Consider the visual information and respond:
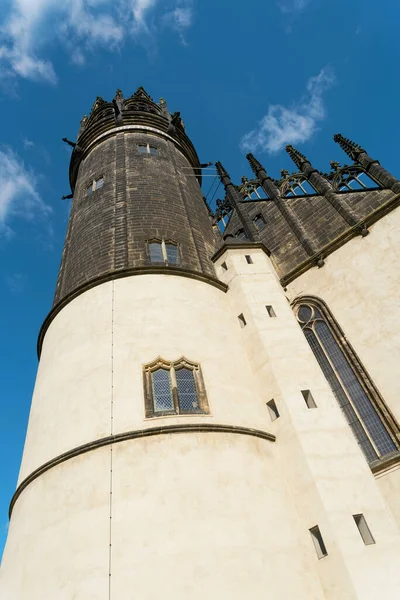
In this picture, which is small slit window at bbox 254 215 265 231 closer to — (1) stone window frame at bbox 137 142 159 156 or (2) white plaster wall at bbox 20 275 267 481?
(2) white plaster wall at bbox 20 275 267 481

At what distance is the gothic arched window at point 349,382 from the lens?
9367 mm

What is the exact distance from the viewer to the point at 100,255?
42.7ft

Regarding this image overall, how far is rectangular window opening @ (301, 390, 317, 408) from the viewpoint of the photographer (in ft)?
29.9

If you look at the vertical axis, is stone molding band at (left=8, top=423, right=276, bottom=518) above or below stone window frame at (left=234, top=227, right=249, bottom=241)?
below

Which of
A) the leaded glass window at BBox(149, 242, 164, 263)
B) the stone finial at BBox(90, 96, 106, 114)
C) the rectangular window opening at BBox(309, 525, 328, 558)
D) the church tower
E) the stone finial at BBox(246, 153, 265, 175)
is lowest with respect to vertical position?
the rectangular window opening at BBox(309, 525, 328, 558)

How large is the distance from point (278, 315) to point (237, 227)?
6614 mm

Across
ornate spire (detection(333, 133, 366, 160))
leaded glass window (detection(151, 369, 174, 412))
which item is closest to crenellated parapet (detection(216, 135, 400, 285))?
ornate spire (detection(333, 133, 366, 160))

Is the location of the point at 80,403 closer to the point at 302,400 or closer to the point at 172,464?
the point at 172,464

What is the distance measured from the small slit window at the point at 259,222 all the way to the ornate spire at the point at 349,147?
14.3 ft

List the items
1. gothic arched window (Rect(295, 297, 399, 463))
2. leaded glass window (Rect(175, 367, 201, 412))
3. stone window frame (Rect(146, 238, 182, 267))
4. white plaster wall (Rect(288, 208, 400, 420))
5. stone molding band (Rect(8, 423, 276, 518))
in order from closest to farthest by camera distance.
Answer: stone molding band (Rect(8, 423, 276, 518)) < leaded glass window (Rect(175, 367, 201, 412)) < gothic arched window (Rect(295, 297, 399, 463)) < white plaster wall (Rect(288, 208, 400, 420)) < stone window frame (Rect(146, 238, 182, 267))

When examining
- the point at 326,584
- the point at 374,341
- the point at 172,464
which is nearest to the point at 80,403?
the point at 172,464

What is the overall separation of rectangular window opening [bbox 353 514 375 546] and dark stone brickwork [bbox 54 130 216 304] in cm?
741

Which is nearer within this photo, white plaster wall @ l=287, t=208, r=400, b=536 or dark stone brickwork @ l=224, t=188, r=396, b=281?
white plaster wall @ l=287, t=208, r=400, b=536

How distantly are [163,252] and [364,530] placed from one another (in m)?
8.94
